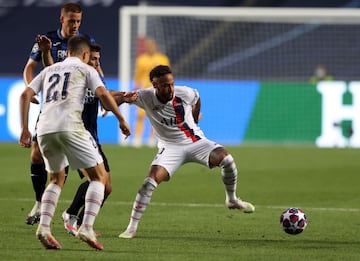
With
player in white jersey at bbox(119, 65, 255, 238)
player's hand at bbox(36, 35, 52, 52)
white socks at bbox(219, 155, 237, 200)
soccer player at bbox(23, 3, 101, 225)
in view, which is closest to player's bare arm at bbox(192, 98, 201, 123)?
player in white jersey at bbox(119, 65, 255, 238)

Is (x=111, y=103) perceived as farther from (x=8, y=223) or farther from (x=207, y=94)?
(x=207, y=94)

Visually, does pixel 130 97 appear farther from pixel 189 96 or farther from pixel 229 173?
pixel 229 173

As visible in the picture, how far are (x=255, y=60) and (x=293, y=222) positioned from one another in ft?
52.1

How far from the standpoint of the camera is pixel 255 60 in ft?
80.2

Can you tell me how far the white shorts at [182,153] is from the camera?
9133 millimetres

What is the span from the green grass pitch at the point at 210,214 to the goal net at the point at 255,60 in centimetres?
279

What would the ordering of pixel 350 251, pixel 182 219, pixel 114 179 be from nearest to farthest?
pixel 350 251
pixel 182 219
pixel 114 179

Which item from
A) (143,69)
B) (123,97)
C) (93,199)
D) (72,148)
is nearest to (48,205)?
(93,199)

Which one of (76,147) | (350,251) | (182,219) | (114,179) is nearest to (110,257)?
(76,147)

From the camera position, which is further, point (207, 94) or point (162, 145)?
point (207, 94)

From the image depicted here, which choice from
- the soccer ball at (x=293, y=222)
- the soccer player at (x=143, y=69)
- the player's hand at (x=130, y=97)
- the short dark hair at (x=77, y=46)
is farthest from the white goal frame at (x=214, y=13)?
the short dark hair at (x=77, y=46)

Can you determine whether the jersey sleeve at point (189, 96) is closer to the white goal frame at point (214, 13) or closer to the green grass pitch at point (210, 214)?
the green grass pitch at point (210, 214)

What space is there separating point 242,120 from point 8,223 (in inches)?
491

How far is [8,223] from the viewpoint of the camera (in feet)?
31.3
